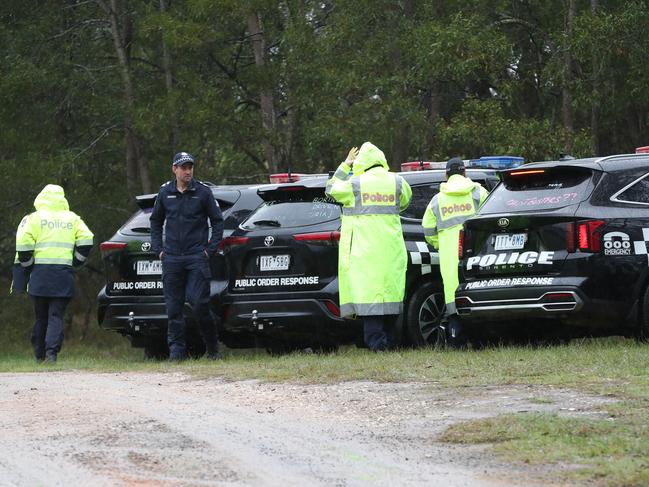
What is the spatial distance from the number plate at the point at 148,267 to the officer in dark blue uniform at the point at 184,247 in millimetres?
529

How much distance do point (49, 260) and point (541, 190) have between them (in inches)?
217

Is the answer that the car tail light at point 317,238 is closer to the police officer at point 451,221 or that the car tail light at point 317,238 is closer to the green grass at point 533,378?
the police officer at point 451,221

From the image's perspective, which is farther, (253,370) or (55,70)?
(55,70)

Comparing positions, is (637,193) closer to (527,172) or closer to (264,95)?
(527,172)

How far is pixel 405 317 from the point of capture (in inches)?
558

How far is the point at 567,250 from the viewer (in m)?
12.3

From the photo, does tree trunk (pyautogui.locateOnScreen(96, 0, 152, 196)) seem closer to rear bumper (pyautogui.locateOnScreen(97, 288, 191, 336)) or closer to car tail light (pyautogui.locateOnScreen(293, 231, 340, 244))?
rear bumper (pyautogui.locateOnScreen(97, 288, 191, 336))

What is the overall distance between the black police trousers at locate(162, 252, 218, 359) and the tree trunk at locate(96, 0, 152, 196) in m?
14.0

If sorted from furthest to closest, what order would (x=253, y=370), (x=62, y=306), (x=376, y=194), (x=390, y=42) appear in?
(x=390, y=42) → (x=62, y=306) → (x=376, y=194) → (x=253, y=370)

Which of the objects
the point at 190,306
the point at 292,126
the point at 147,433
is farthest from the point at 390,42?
the point at 147,433

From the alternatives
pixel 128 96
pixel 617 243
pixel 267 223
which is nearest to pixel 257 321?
pixel 267 223

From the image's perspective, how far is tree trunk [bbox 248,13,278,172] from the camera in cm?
2750

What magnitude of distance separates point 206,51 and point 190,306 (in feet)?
46.4

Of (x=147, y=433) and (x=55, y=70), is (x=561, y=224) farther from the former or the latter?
(x=55, y=70)
